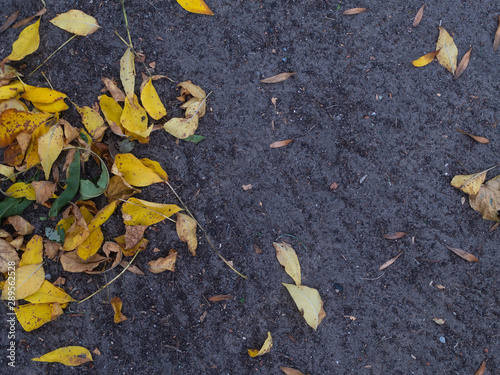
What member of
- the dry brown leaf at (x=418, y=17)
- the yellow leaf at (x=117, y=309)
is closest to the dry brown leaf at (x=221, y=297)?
the yellow leaf at (x=117, y=309)

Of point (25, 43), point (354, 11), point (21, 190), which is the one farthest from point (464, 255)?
point (25, 43)

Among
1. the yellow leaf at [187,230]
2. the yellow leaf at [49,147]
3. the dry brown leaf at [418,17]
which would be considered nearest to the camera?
the yellow leaf at [49,147]

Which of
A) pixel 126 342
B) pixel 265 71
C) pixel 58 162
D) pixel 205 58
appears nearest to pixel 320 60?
pixel 265 71

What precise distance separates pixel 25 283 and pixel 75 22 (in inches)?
54.5

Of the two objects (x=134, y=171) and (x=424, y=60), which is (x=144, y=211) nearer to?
(x=134, y=171)

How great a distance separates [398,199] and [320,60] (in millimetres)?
872

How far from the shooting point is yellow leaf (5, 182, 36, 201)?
1.71 m

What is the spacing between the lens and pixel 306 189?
179 cm

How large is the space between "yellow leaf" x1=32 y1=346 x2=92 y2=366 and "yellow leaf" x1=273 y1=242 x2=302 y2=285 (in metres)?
1.13

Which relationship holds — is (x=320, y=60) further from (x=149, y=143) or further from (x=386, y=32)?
(x=149, y=143)

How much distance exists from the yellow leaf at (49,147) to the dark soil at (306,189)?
164 millimetres

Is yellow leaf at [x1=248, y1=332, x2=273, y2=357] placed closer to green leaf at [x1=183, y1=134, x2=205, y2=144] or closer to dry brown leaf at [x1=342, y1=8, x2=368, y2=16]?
green leaf at [x1=183, y1=134, x2=205, y2=144]

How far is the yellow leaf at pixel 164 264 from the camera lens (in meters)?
1.73

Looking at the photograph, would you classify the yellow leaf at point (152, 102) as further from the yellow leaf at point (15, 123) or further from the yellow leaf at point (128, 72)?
the yellow leaf at point (15, 123)
